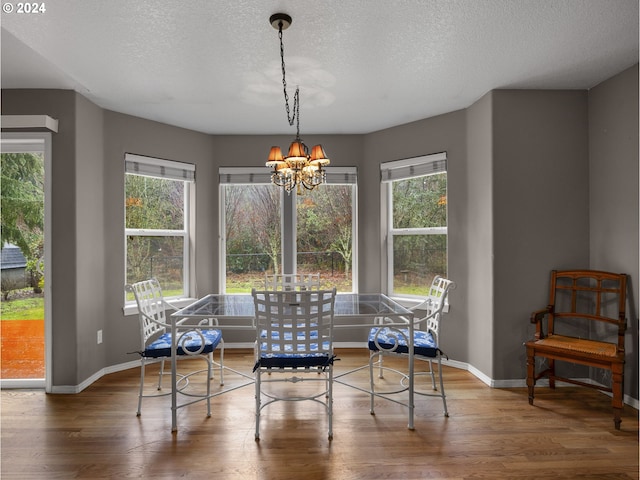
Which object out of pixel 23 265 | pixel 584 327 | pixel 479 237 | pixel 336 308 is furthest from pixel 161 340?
pixel 584 327

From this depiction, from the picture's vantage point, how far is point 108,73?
9.24 ft

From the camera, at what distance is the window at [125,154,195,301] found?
3.79 meters

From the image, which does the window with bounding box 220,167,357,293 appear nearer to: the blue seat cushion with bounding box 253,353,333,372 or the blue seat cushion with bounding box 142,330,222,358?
the blue seat cushion with bounding box 142,330,222,358

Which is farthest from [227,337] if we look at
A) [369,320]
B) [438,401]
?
[438,401]

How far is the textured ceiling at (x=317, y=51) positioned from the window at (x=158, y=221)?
644mm

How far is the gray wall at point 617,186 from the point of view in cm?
271

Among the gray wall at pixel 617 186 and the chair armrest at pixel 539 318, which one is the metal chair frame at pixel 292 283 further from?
the gray wall at pixel 617 186

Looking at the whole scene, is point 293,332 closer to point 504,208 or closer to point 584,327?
point 504,208

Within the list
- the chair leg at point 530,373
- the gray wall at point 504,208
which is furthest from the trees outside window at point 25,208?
the chair leg at point 530,373

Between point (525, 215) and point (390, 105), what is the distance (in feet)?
5.07

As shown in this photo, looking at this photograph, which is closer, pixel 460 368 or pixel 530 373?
pixel 530 373

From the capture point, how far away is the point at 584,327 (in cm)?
313

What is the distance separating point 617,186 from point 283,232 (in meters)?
3.13

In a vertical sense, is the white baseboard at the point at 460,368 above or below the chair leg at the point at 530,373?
below
